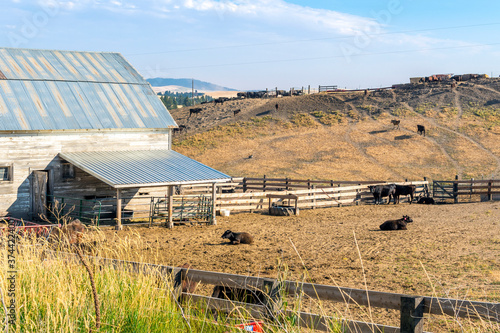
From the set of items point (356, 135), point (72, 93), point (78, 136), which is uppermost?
point (72, 93)

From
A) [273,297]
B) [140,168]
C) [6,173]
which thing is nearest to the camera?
[273,297]

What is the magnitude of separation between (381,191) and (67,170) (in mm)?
17102

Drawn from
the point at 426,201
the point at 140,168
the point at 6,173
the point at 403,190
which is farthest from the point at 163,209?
the point at 426,201

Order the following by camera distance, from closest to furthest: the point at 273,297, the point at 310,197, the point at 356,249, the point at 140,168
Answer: the point at 273,297
the point at 356,249
the point at 140,168
the point at 310,197

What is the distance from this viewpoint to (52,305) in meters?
6.22

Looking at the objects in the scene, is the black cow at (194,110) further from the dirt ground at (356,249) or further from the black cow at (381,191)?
the dirt ground at (356,249)

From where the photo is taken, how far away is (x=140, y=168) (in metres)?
23.2

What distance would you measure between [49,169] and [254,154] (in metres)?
31.9

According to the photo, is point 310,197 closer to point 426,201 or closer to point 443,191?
point 426,201

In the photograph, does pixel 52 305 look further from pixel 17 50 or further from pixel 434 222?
pixel 17 50

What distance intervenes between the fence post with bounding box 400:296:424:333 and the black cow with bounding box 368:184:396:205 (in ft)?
81.0

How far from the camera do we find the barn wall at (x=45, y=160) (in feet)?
72.2

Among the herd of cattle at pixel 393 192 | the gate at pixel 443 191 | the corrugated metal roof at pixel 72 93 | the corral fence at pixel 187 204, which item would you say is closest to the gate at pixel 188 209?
the corral fence at pixel 187 204

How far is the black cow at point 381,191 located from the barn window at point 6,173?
18.8 meters
